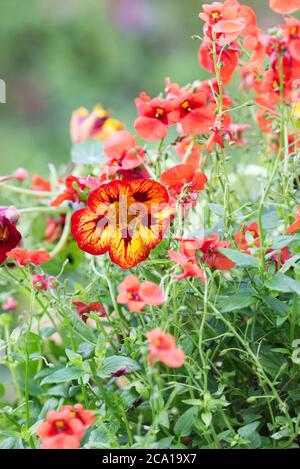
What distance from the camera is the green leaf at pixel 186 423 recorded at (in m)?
0.52

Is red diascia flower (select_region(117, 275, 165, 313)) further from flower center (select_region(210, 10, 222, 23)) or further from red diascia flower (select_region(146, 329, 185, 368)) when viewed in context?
flower center (select_region(210, 10, 222, 23))

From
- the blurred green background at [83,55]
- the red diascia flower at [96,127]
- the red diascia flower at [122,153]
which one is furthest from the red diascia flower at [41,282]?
the blurred green background at [83,55]

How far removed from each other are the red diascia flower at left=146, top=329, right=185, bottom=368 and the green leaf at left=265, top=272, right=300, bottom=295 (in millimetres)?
105

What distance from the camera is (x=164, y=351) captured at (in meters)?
0.43

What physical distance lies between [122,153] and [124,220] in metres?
0.10

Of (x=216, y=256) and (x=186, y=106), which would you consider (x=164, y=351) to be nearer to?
(x=216, y=256)

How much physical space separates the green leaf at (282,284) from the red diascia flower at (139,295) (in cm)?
9

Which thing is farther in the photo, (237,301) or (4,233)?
(4,233)

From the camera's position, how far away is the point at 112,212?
1.91ft

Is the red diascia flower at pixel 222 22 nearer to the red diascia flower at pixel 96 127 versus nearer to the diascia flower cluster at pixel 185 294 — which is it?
the diascia flower cluster at pixel 185 294

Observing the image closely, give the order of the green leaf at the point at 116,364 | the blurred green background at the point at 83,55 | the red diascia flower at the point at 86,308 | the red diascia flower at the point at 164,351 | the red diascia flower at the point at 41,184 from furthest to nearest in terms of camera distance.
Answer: the blurred green background at the point at 83,55
the red diascia flower at the point at 41,184
the red diascia flower at the point at 86,308
the green leaf at the point at 116,364
the red diascia flower at the point at 164,351

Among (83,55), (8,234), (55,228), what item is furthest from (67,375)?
(83,55)

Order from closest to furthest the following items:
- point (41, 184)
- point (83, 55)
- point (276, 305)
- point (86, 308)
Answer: point (276, 305) < point (86, 308) < point (41, 184) < point (83, 55)
